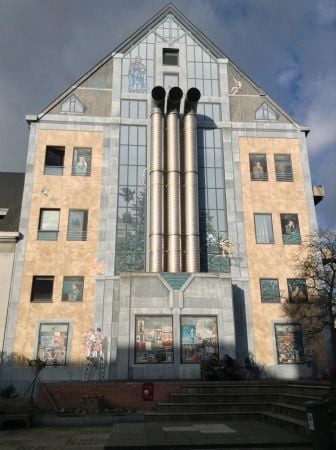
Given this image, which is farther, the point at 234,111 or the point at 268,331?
the point at 234,111

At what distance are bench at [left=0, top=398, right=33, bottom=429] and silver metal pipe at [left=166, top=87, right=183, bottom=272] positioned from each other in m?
13.3

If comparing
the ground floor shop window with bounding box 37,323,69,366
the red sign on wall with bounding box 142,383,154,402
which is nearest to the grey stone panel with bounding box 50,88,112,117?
the ground floor shop window with bounding box 37,323,69,366

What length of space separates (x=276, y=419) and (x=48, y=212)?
70.1ft

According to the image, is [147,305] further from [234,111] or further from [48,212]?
[234,111]

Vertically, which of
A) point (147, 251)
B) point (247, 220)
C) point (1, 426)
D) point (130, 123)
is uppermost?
Answer: point (130, 123)

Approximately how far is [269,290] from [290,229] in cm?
513

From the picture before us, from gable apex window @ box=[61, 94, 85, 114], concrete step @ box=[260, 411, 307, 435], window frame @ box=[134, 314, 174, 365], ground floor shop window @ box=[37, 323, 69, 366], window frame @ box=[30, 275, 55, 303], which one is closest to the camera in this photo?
concrete step @ box=[260, 411, 307, 435]

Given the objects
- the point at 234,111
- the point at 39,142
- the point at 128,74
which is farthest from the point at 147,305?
the point at 128,74

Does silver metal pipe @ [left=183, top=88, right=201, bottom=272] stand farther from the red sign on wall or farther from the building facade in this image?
the red sign on wall

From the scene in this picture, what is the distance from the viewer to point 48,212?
2955 cm

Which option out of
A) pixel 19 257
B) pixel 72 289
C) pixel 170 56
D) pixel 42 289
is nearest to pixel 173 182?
pixel 72 289

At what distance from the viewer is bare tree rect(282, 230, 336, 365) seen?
24.6 meters

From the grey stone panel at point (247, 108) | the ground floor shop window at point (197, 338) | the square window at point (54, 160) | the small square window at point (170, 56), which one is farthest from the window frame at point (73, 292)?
the small square window at point (170, 56)

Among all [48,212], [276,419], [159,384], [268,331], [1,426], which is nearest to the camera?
[276,419]
